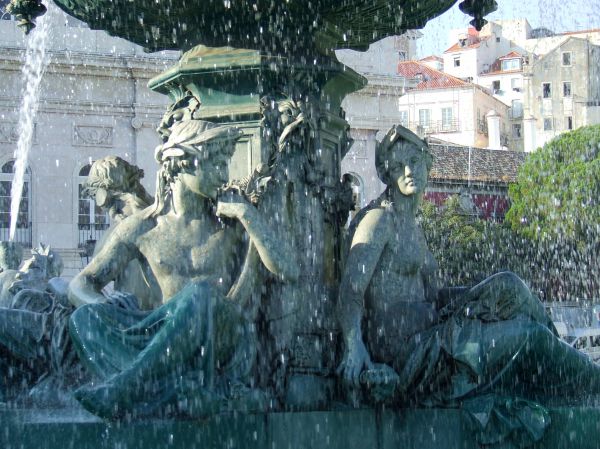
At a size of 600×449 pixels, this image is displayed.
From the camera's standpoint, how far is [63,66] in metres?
33.4

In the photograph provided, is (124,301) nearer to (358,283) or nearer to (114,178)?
(358,283)

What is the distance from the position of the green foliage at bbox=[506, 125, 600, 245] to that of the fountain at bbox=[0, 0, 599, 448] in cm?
3531

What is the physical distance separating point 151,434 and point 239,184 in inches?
53.9

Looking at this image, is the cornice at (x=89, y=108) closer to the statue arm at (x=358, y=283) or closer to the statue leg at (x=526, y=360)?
the statue arm at (x=358, y=283)

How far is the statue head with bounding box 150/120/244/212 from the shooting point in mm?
5723

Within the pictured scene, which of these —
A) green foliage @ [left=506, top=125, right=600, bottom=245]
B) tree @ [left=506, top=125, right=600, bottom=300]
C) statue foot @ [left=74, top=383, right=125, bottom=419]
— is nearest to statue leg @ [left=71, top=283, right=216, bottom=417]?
statue foot @ [left=74, top=383, right=125, bottom=419]

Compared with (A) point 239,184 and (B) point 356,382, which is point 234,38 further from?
(B) point 356,382

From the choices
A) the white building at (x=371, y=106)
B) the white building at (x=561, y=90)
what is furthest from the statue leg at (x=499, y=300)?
the white building at (x=561, y=90)

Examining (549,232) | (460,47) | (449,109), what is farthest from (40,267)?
(460,47)

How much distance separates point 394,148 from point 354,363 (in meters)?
1.09

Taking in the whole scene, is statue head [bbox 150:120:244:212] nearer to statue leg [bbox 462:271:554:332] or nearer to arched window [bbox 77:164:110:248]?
statue leg [bbox 462:271:554:332]

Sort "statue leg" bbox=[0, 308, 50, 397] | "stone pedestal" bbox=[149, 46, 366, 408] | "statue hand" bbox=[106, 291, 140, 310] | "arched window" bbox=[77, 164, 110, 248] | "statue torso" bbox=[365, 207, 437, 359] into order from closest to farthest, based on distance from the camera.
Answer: "statue hand" bbox=[106, 291, 140, 310] < "statue leg" bbox=[0, 308, 50, 397] < "stone pedestal" bbox=[149, 46, 366, 408] < "statue torso" bbox=[365, 207, 437, 359] < "arched window" bbox=[77, 164, 110, 248]

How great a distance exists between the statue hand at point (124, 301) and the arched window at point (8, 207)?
27.8 meters

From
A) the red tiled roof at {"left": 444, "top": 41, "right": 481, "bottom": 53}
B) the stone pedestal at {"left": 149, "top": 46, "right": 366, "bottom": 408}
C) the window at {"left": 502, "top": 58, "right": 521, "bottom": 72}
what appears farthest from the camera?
the red tiled roof at {"left": 444, "top": 41, "right": 481, "bottom": 53}
